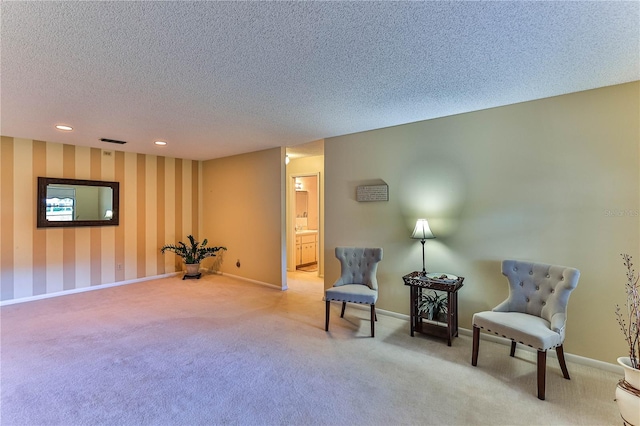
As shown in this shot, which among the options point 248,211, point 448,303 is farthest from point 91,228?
point 448,303

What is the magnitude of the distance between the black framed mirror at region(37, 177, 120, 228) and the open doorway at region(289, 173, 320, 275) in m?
3.39

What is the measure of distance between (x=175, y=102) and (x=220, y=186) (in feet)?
11.1

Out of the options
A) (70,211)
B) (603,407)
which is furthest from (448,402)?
(70,211)

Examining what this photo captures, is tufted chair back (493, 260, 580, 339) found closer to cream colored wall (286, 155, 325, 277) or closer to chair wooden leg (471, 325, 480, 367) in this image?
chair wooden leg (471, 325, 480, 367)

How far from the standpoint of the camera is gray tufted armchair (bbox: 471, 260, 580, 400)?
2.21m

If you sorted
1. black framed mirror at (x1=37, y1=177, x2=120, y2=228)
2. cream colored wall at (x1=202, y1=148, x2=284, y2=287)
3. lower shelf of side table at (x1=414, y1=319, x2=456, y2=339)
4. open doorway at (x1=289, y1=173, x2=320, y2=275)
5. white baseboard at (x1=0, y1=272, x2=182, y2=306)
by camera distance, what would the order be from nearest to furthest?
lower shelf of side table at (x1=414, y1=319, x2=456, y2=339) → white baseboard at (x1=0, y1=272, x2=182, y2=306) → black framed mirror at (x1=37, y1=177, x2=120, y2=228) → cream colored wall at (x1=202, y1=148, x2=284, y2=287) → open doorway at (x1=289, y1=173, x2=320, y2=275)

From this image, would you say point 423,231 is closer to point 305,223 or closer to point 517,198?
point 517,198

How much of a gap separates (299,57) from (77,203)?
4972mm

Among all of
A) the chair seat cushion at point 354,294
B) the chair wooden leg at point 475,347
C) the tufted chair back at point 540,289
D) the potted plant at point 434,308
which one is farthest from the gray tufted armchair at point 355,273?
the tufted chair back at point 540,289

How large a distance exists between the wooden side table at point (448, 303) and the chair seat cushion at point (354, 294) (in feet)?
1.41

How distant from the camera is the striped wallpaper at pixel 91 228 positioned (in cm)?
438

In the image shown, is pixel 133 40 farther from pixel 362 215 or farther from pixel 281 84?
pixel 362 215

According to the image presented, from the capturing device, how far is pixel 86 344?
2.99m

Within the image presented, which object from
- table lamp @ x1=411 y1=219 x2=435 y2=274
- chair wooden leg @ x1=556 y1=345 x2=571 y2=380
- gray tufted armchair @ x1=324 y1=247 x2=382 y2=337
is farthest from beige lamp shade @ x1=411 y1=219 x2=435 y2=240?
chair wooden leg @ x1=556 y1=345 x2=571 y2=380
